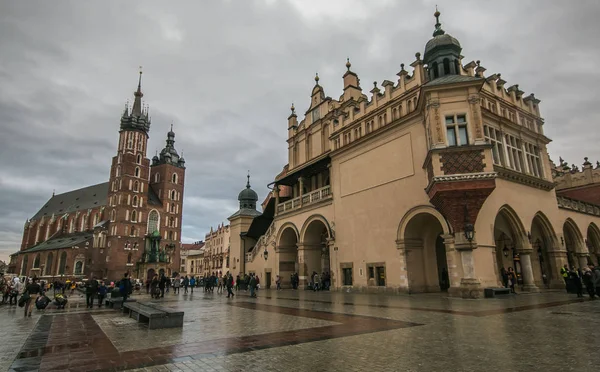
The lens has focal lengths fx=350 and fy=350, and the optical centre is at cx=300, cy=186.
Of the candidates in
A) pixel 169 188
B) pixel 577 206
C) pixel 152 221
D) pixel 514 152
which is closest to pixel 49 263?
pixel 152 221

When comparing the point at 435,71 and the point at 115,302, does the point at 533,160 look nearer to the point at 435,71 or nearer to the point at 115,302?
the point at 435,71

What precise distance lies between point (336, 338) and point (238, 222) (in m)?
35.4

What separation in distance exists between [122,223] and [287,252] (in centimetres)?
5945

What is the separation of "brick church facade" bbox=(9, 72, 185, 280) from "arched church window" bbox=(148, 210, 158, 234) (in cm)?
23

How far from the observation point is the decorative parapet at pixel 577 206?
2714 centimetres

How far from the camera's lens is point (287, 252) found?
34.6 m

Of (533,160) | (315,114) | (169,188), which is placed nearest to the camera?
(533,160)

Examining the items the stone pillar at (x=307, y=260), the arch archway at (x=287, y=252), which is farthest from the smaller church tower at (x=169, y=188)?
the stone pillar at (x=307, y=260)

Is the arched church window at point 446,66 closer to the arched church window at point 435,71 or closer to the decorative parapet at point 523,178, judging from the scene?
the arched church window at point 435,71

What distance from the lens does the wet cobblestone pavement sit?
227 inches

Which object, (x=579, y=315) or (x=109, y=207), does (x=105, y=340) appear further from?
(x=109, y=207)

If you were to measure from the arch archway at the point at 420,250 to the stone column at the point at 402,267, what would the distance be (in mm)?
150

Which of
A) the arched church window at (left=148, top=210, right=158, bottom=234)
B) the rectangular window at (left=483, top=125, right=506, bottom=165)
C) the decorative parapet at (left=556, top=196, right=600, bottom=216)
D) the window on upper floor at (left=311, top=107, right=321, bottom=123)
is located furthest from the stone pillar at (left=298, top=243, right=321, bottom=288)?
the arched church window at (left=148, top=210, right=158, bottom=234)

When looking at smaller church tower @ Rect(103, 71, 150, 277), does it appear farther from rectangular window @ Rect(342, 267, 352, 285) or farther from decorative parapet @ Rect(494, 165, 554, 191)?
decorative parapet @ Rect(494, 165, 554, 191)
